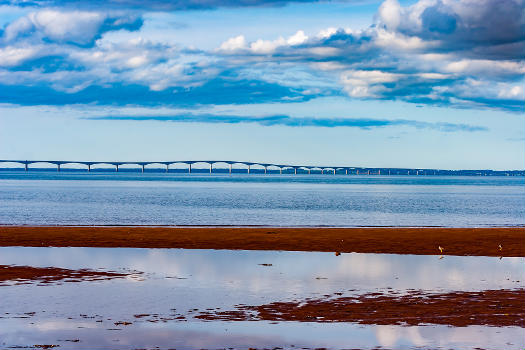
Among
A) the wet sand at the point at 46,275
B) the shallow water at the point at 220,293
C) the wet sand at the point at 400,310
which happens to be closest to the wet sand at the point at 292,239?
the shallow water at the point at 220,293

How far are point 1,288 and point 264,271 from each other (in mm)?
10212

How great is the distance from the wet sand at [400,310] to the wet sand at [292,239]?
13971mm

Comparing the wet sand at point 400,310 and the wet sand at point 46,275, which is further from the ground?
the wet sand at point 46,275

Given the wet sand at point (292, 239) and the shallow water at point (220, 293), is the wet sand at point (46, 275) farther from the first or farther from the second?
the wet sand at point (292, 239)

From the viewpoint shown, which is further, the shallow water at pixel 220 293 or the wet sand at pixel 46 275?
the wet sand at pixel 46 275

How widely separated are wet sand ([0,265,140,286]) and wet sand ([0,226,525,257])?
10.4 m

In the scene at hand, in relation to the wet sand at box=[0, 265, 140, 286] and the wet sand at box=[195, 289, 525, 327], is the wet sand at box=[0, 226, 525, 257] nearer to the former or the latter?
the wet sand at box=[0, 265, 140, 286]

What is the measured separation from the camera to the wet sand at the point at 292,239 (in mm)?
38469

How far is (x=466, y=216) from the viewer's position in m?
78.4

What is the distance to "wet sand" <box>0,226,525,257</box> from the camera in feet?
126

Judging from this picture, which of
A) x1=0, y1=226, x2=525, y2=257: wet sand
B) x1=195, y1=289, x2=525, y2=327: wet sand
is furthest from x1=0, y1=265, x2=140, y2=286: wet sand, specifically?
x1=0, y1=226, x2=525, y2=257: wet sand

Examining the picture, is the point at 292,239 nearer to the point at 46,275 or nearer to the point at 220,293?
the point at 46,275

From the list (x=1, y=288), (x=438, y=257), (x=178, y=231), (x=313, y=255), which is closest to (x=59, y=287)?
(x=1, y=288)

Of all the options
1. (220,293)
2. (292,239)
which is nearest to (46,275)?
(220,293)
